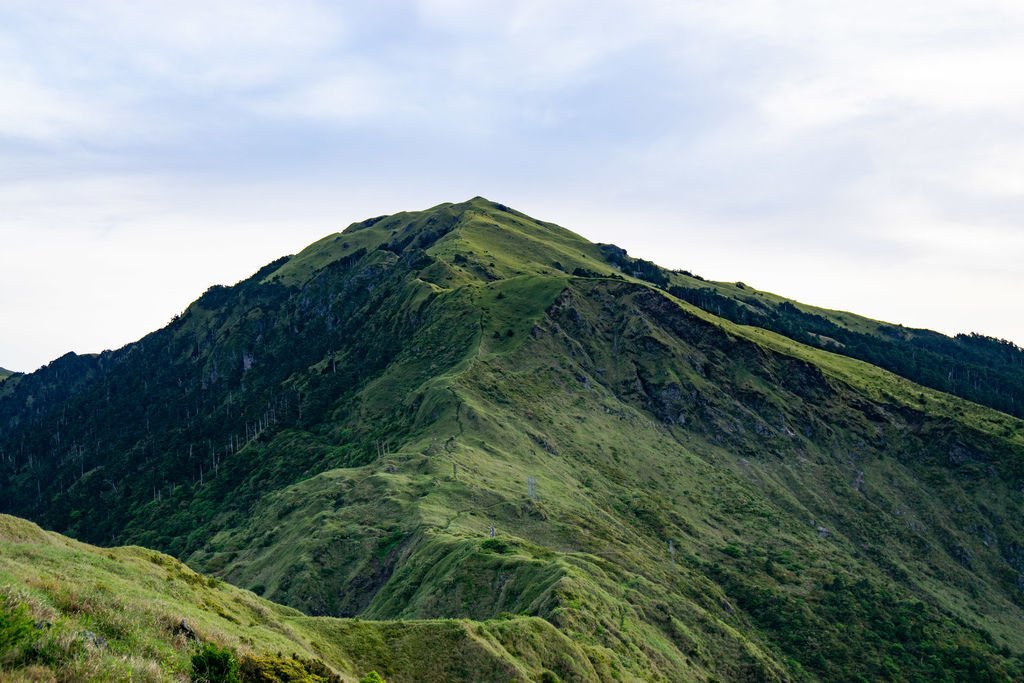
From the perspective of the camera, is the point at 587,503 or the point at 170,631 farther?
the point at 587,503

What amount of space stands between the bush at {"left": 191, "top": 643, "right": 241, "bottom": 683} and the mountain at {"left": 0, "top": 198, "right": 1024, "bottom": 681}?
27563 mm

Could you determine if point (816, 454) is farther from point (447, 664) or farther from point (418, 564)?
point (447, 664)

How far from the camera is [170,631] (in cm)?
2494

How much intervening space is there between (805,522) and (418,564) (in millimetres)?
91383

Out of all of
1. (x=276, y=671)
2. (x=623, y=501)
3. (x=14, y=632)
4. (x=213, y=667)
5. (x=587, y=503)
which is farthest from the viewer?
A: (x=623, y=501)

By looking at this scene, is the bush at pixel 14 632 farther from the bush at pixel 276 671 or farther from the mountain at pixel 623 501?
the mountain at pixel 623 501

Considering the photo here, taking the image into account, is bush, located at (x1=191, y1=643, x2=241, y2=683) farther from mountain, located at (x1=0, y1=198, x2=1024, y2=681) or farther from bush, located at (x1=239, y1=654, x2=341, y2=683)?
mountain, located at (x1=0, y1=198, x2=1024, y2=681)

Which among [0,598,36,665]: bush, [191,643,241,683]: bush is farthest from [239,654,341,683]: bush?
[0,598,36,665]: bush

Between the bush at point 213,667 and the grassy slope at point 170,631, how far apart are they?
0.49 m

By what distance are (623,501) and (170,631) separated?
97714 millimetres

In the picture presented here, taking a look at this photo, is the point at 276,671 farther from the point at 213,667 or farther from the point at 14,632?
the point at 14,632

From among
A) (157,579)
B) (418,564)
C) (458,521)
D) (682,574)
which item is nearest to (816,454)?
(682,574)

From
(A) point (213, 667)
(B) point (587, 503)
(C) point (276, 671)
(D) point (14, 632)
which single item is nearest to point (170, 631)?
(A) point (213, 667)

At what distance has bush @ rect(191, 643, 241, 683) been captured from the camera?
72.1ft
